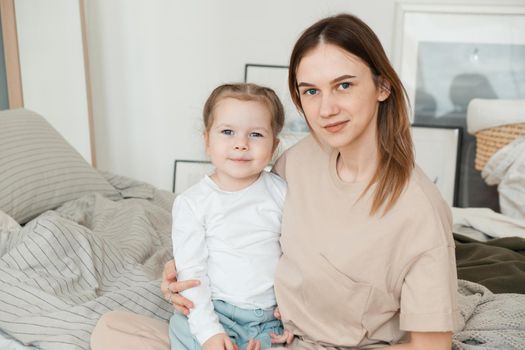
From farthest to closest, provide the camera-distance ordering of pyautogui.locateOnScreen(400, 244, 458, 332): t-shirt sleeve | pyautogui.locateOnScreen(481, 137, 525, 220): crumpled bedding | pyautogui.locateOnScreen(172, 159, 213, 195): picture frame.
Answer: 1. pyautogui.locateOnScreen(172, 159, 213, 195): picture frame
2. pyautogui.locateOnScreen(481, 137, 525, 220): crumpled bedding
3. pyautogui.locateOnScreen(400, 244, 458, 332): t-shirt sleeve

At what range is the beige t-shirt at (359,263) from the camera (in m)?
Answer: 1.07

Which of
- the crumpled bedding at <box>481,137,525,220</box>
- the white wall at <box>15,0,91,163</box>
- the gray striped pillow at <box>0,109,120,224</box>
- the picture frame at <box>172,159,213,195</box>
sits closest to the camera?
the gray striped pillow at <box>0,109,120,224</box>

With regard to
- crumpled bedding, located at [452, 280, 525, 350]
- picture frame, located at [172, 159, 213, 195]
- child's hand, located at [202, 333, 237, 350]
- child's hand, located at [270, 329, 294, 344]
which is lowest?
picture frame, located at [172, 159, 213, 195]

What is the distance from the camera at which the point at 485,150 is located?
2.89m

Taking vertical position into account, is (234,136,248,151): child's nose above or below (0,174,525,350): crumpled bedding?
above

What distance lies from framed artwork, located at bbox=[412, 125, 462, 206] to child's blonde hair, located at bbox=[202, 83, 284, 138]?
2.23 metres

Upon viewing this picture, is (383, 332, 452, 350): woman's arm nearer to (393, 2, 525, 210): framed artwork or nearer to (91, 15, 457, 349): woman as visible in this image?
(91, 15, 457, 349): woman

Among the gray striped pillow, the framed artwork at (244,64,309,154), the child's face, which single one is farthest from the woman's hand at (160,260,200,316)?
the framed artwork at (244,64,309,154)

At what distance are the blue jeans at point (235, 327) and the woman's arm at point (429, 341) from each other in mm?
292

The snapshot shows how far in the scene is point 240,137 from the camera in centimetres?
127

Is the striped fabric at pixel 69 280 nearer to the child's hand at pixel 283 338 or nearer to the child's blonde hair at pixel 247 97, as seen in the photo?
the child's hand at pixel 283 338

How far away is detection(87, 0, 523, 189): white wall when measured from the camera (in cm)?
340

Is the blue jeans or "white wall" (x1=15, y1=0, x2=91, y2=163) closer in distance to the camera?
the blue jeans

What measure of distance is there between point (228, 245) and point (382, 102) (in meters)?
0.42
